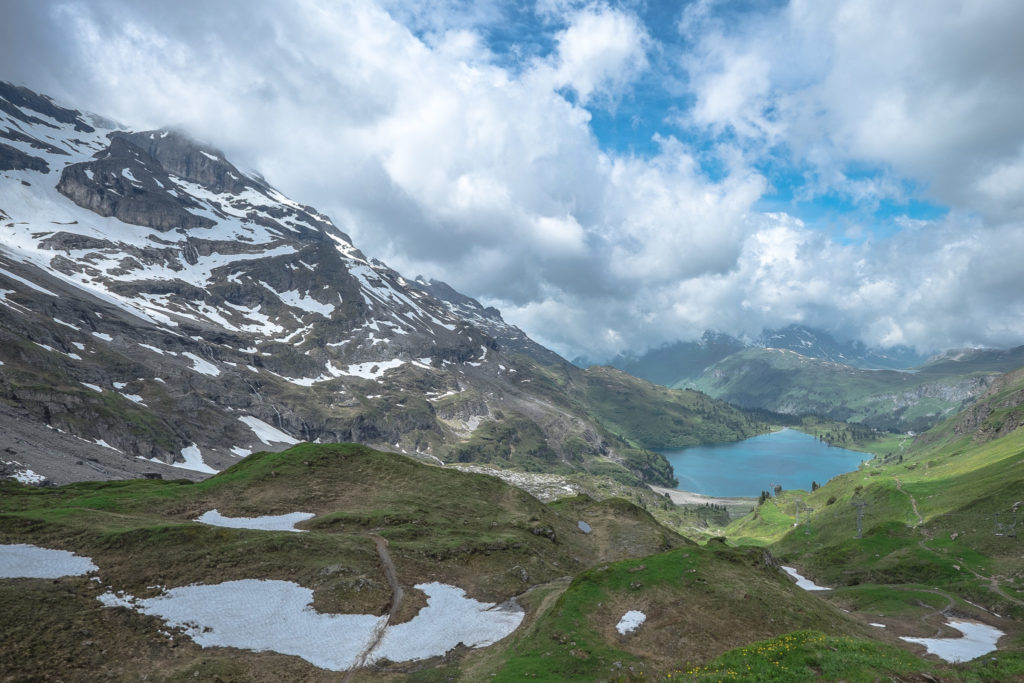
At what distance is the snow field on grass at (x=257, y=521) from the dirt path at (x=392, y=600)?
9843 millimetres

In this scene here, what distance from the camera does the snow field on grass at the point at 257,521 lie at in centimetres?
5894

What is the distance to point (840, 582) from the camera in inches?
3802

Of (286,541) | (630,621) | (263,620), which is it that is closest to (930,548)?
(630,621)

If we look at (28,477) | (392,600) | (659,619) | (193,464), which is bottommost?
(28,477)

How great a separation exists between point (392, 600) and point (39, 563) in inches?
1139

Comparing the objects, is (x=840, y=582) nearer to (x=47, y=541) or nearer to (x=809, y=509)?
(x=809, y=509)

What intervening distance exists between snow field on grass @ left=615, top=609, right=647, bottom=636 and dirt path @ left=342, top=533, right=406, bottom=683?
20186mm

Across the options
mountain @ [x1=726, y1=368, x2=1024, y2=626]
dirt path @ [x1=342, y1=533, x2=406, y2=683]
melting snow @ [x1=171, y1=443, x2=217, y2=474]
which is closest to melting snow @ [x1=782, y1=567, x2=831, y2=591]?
mountain @ [x1=726, y1=368, x2=1024, y2=626]

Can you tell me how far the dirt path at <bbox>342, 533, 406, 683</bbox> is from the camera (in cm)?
3944

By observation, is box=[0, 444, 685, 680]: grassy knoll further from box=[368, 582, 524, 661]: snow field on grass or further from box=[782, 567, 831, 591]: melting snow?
box=[782, 567, 831, 591]: melting snow

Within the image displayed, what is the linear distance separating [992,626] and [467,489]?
7284 centimetres

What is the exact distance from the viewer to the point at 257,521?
199ft

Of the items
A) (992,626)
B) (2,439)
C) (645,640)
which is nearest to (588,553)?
(645,640)

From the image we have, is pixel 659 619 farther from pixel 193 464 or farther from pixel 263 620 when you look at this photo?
pixel 193 464
